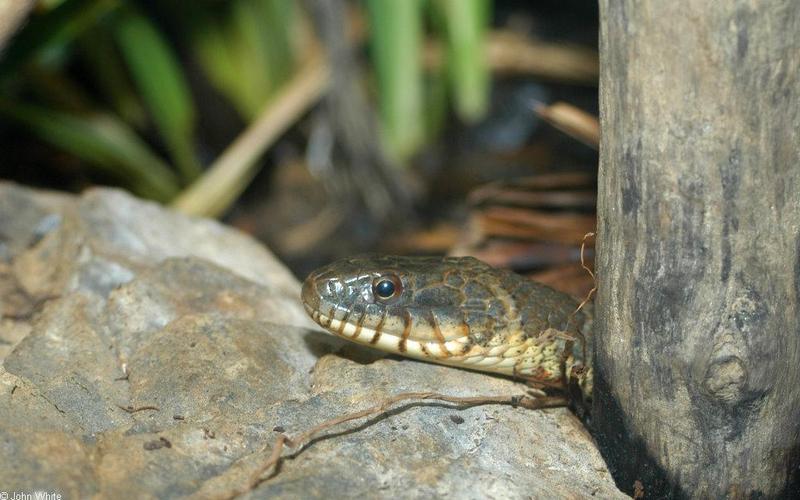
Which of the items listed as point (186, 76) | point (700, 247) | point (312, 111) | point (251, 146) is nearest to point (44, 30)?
point (251, 146)

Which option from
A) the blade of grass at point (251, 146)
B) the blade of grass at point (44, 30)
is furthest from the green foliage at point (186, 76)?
the blade of grass at point (44, 30)

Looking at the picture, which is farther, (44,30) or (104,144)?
(104,144)

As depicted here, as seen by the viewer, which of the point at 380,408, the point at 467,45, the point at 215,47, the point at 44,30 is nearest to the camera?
the point at 380,408

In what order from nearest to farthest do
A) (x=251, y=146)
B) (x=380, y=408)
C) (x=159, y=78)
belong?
(x=380, y=408) < (x=159, y=78) < (x=251, y=146)

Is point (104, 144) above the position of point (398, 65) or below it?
below

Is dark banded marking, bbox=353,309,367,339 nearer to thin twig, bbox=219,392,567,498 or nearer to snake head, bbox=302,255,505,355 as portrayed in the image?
snake head, bbox=302,255,505,355

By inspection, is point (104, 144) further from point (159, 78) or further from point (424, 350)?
point (424, 350)

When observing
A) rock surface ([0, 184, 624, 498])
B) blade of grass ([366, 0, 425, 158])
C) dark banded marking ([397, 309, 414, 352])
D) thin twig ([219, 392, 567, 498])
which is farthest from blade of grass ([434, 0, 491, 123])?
thin twig ([219, 392, 567, 498])

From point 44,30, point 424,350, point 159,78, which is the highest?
point 44,30
